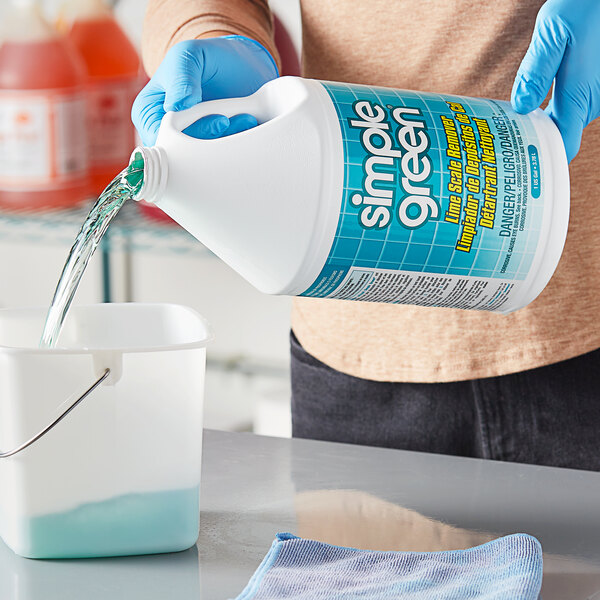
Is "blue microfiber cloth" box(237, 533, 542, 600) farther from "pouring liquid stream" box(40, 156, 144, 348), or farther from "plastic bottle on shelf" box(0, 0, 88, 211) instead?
"plastic bottle on shelf" box(0, 0, 88, 211)

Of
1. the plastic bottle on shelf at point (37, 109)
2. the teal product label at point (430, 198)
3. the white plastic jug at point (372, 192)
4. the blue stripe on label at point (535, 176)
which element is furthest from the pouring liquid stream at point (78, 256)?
the plastic bottle on shelf at point (37, 109)

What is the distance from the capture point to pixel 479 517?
0.68m

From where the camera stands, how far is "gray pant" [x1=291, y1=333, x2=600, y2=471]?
2.82 feet

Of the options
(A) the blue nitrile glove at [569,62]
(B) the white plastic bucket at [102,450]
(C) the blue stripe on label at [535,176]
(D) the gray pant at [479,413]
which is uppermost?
(A) the blue nitrile glove at [569,62]

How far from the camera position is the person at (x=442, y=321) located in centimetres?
83

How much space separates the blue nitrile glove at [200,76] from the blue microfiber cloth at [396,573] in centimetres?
31

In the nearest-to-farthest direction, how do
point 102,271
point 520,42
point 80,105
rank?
1. point 520,42
2. point 80,105
3. point 102,271

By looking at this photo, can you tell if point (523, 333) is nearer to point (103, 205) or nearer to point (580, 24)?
point (580, 24)

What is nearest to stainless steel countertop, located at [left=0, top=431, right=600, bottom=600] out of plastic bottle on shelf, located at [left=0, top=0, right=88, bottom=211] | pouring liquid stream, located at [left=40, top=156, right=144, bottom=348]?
pouring liquid stream, located at [left=40, top=156, right=144, bottom=348]

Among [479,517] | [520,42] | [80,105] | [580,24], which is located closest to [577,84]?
[580,24]

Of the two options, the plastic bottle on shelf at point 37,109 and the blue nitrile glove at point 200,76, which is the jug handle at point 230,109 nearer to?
the blue nitrile glove at point 200,76

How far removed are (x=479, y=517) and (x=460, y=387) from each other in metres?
0.22

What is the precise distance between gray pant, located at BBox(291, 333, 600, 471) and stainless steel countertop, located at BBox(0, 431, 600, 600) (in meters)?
0.09

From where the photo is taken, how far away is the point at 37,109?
1.22 metres
